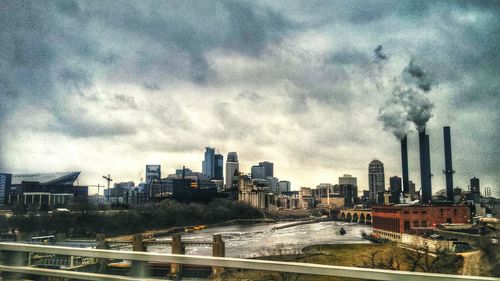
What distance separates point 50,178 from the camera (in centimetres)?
9762

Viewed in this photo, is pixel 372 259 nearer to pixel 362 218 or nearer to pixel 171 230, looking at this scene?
pixel 171 230

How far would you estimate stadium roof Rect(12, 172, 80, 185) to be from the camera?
93850 millimetres

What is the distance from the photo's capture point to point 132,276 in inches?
142

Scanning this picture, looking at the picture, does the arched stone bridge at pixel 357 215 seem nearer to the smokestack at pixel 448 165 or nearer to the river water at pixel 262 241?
the smokestack at pixel 448 165

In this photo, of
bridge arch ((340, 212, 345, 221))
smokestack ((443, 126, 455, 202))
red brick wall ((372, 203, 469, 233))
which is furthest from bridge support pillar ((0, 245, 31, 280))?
bridge arch ((340, 212, 345, 221))

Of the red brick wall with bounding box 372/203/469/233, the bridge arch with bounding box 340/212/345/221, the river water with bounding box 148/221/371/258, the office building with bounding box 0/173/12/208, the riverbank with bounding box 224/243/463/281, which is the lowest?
the bridge arch with bounding box 340/212/345/221

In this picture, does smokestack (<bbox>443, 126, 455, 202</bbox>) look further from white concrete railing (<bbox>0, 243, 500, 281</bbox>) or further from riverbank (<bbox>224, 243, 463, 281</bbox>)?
white concrete railing (<bbox>0, 243, 500, 281</bbox>)

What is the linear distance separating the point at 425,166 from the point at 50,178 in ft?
302

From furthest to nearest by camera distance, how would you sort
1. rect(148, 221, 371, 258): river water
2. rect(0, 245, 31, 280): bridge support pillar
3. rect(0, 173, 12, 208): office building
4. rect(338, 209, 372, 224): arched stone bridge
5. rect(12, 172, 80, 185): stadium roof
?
1. rect(338, 209, 372, 224): arched stone bridge
2. rect(12, 172, 80, 185): stadium roof
3. rect(0, 173, 12, 208): office building
4. rect(148, 221, 371, 258): river water
5. rect(0, 245, 31, 280): bridge support pillar

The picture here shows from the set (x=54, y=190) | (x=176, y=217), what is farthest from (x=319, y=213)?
(x=54, y=190)

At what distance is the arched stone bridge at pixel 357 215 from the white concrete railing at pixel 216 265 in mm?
120985

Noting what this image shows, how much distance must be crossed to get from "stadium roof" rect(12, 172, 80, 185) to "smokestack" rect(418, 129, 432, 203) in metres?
87.2

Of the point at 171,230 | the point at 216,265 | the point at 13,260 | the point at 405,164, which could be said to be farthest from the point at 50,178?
the point at 216,265

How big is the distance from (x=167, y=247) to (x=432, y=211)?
3782 cm
